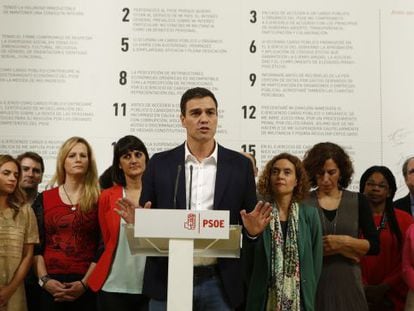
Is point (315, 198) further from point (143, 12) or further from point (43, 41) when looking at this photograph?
point (43, 41)

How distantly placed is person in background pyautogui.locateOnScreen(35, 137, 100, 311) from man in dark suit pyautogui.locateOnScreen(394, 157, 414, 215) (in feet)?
6.68

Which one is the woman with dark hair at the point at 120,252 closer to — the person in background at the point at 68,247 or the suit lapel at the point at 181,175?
the person in background at the point at 68,247

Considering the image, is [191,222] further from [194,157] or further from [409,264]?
[409,264]

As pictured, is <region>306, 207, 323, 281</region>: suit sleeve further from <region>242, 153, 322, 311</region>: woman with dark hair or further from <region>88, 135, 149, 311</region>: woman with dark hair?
<region>88, 135, 149, 311</region>: woman with dark hair

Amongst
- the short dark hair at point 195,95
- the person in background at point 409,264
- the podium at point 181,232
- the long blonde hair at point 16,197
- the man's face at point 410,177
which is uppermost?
the short dark hair at point 195,95

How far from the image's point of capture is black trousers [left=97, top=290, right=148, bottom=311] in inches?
126

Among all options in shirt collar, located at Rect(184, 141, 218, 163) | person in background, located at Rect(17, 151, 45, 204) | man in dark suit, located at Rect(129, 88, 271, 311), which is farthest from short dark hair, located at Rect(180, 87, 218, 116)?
person in background, located at Rect(17, 151, 45, 204)

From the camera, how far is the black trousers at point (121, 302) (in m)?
3.21

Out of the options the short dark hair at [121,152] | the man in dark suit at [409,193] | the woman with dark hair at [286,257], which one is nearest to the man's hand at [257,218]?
the woman with dark hair at [286,257]

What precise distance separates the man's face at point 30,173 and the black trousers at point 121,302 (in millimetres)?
1074

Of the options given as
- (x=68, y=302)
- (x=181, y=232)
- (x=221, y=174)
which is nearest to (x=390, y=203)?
(x=221, y=174)

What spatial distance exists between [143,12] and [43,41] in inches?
32.0

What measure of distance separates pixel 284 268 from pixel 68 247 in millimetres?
1212

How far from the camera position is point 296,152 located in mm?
4711
